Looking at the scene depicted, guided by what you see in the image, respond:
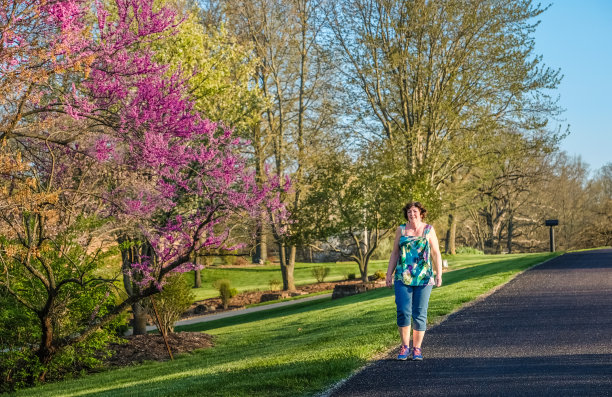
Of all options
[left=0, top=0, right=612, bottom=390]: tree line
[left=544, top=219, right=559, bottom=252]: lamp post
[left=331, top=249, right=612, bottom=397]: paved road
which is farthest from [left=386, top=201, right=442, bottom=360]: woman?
[left=544, top=219, right=559, bottom=252]: lamp post

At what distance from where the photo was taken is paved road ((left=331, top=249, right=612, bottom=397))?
6.41m

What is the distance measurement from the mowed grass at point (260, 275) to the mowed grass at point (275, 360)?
1823cm

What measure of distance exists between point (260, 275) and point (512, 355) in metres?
34.4

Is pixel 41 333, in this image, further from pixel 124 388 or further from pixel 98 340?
pixel 124 388

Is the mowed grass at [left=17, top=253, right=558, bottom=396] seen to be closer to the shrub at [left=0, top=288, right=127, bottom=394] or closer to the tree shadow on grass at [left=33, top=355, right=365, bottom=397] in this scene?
the tree shadow on grass at [left=33, top=355, right=365, bottom=397]

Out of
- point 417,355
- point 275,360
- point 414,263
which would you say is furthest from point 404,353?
point 275,360

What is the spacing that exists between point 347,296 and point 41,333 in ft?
43.3

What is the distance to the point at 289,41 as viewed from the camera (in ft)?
108

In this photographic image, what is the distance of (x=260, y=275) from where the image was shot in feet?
137

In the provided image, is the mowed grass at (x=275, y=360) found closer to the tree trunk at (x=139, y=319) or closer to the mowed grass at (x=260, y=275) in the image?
the tree trunk at (x=139, y=319)

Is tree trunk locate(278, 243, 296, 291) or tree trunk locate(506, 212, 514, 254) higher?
tree trunk locate(506, 212, 514, 254)

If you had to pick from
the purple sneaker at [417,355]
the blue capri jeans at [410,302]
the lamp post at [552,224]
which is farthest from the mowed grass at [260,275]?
the purple sneaker at [417,355]

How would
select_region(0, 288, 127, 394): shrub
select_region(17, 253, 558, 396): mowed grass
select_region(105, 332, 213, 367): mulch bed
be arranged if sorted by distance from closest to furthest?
1. select_region(17, 253, 558, 396): mowed grass
2. select_region(0, 288, 127, 394): shrub
3. select_region(105, 332, 213, 367): mulch bed

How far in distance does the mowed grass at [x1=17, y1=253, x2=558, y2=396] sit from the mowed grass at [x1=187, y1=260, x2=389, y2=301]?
18.2 m
